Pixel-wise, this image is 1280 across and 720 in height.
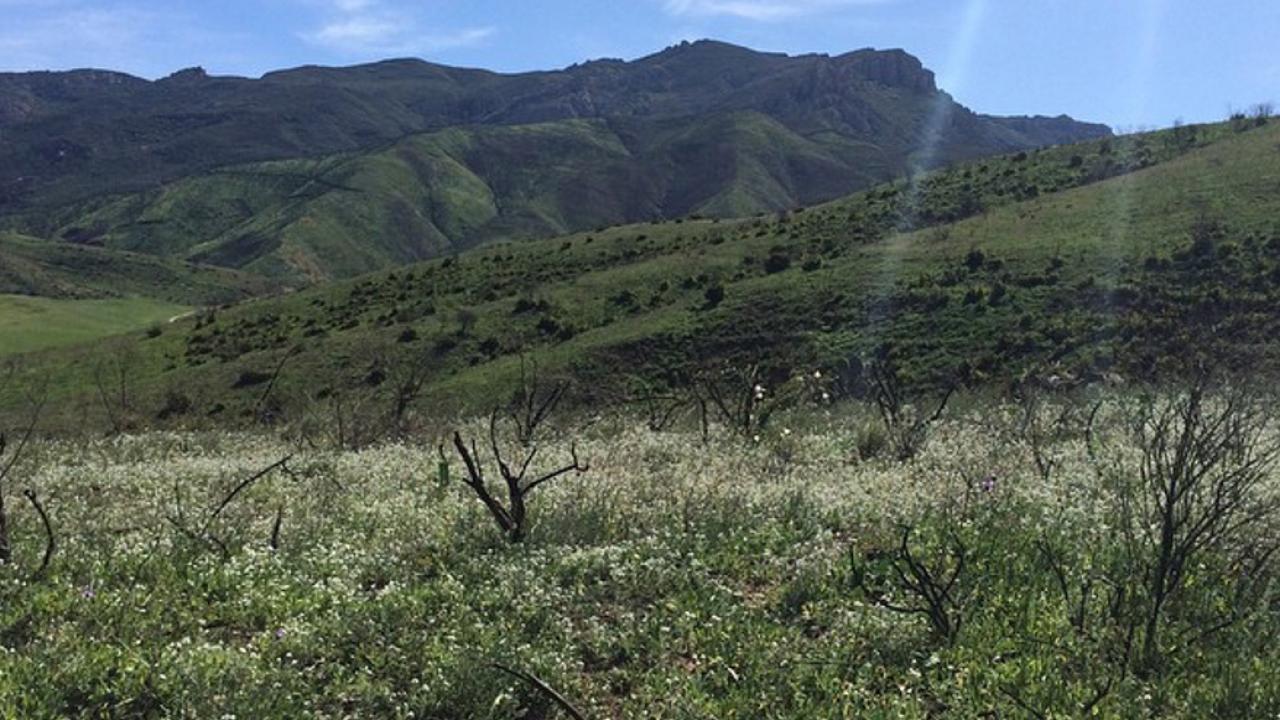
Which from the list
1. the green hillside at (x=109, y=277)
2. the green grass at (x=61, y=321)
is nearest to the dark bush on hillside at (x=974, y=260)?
the green grass at (x=61, y=321)

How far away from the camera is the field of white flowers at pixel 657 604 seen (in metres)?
5.52

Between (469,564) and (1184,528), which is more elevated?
(1184,528)

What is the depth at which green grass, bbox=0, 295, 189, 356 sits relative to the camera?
74438 millimetres

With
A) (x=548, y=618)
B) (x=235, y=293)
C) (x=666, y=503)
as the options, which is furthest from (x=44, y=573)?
(x=235, y=293)

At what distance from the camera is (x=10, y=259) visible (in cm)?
16425

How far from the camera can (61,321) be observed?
280 feet

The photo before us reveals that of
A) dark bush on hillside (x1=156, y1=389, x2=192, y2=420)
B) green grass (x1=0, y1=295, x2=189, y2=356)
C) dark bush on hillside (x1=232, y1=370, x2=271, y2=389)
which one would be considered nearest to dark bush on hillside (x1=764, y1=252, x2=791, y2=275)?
dark bush on hillside (x1=232, y1=370, x2=271, y2=389)

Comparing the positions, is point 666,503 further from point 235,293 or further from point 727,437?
point 235,293

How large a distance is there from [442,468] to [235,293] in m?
172

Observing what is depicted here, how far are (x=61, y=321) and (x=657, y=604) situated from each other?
316 feet

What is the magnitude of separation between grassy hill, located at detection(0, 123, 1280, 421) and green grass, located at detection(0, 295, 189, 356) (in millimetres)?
19485

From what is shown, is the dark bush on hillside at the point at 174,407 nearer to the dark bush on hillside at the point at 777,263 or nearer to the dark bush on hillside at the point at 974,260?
the dark bush on hillside at the point at 777,263

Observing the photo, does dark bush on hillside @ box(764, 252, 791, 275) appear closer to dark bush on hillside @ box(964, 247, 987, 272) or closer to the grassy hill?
the grassy hill

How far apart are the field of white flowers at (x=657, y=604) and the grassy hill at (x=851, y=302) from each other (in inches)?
606
